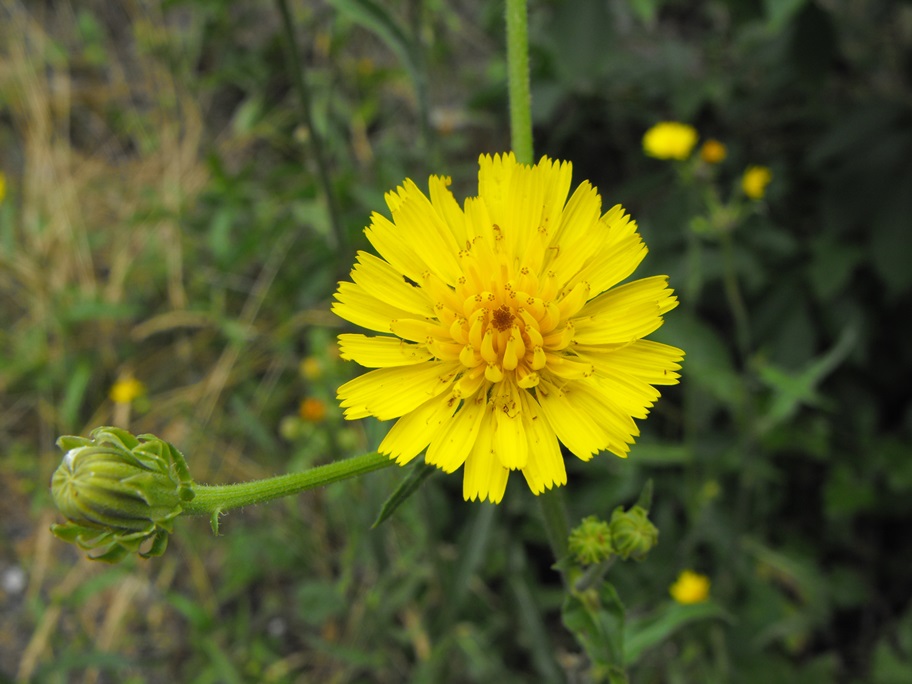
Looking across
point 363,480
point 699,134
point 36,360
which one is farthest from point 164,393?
point 699,134

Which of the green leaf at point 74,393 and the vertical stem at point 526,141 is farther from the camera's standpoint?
the green leaf at point 74,393

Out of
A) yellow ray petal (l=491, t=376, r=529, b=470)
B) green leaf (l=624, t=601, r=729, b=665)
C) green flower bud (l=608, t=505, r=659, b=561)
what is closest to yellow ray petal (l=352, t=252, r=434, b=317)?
yellow ray petal (l=491, t=376, r=529, b=470)

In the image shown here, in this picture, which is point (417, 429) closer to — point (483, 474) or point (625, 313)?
point (483, 474)

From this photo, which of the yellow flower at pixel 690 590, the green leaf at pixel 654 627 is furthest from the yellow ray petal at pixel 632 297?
the yellow flower at pixel 690 590

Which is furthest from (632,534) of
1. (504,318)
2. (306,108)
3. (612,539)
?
(306,108)

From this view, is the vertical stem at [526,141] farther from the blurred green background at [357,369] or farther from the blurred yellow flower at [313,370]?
the blurred yellow flower at [313,370]

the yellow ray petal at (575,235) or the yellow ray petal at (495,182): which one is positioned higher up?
the yellow ray petal at (495,182)
